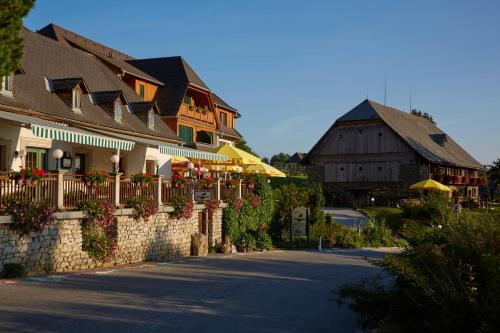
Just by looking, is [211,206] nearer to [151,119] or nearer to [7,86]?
[151,119]

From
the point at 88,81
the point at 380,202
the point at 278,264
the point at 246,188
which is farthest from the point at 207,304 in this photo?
the point at 380,202

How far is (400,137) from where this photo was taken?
51.7m

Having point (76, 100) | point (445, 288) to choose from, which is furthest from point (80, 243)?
point (445, 288)

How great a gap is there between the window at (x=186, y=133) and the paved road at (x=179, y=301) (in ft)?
66.4

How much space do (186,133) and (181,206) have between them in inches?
683

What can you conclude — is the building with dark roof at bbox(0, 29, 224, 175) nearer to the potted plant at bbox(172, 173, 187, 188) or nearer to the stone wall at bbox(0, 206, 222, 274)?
the potted plant at bbox(172, 173, 187, 188)

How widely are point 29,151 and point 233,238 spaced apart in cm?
913

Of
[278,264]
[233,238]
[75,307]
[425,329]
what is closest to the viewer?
[425,329]

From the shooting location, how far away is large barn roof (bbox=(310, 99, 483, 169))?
52531mm

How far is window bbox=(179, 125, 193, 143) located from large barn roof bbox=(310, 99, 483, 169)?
1975 cm

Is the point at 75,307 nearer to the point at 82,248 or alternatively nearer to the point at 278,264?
the point at 82,248

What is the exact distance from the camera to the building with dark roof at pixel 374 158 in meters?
51.8

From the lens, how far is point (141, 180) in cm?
1983

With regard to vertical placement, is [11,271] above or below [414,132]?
below
